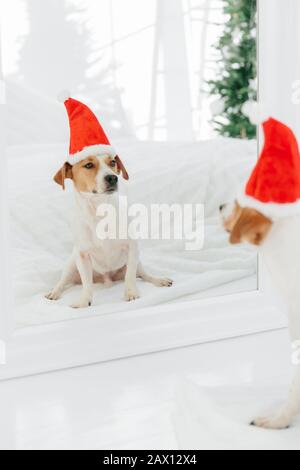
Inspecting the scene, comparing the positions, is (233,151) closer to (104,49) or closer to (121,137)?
(121,137)

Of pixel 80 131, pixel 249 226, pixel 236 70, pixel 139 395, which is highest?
pixel 236 70

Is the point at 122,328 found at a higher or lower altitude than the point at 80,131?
lower

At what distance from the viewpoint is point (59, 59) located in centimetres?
164

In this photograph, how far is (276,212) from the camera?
1.07 m

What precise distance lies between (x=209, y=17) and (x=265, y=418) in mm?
1165

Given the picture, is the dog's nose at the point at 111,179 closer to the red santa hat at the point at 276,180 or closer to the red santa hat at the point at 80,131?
the red santa hat at the point at 80,131

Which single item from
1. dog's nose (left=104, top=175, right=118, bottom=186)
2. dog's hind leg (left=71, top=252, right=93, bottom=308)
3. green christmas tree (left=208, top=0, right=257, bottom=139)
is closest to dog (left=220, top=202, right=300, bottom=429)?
dog's nose (left=104, top=175, right=118, bottom=186)

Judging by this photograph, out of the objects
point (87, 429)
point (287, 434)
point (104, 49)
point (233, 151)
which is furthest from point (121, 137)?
point (287, 434)

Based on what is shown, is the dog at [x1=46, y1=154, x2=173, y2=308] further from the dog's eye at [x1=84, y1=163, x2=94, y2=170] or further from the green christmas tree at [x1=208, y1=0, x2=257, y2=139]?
the green christmas tree at [x1=208, y1=0, x2=257, y2=139]

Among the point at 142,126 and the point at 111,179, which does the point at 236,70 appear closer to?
the point at 142,126

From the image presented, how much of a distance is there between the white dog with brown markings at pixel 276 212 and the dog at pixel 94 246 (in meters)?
0.58

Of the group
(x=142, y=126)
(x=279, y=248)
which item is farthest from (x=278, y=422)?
(x=142, y=126)

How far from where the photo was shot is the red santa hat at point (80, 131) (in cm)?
160

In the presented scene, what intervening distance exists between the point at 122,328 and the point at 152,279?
0.53ft
